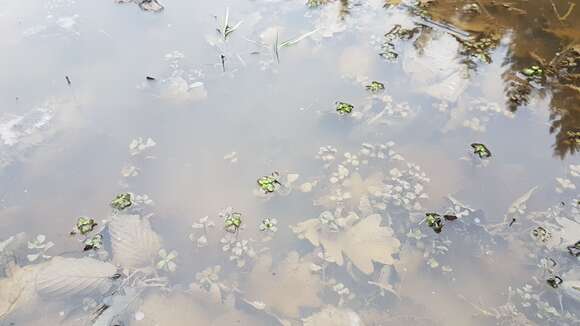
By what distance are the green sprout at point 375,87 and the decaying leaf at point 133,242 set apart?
1992 millimetres

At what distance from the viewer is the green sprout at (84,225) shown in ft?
9.67

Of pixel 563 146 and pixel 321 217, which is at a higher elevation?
pixel 563 146

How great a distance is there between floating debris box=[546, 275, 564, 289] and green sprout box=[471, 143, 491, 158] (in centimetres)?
95

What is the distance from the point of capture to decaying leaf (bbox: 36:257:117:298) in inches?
105

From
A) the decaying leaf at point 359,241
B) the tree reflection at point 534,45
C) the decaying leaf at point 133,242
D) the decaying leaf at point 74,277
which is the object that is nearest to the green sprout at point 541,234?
the tree reflection at point 534,45

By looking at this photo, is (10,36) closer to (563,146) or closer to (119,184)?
(119,184)

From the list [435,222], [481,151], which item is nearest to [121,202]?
[435,222]

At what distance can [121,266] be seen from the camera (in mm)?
2799

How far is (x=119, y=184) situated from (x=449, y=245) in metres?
2.19

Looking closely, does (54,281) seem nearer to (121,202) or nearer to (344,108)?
(121,202)

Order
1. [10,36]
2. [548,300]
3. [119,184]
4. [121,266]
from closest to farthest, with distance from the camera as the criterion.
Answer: [548,300], [121,266], [119,184], [10,36]

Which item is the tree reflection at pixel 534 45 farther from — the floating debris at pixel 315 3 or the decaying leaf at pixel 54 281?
the decaying leaf at pixel 54 281

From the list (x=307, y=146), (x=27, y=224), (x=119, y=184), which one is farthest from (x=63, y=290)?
(x=307, y=146)

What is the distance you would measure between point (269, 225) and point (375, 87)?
1.51 metres
